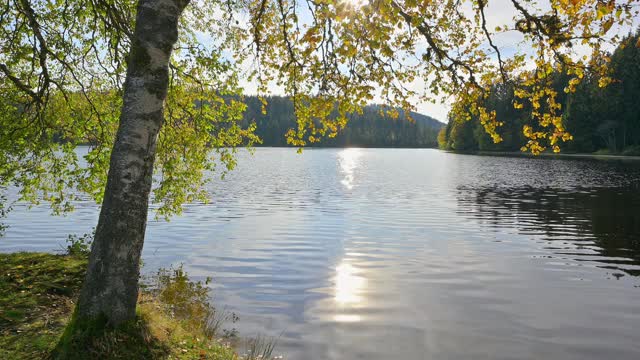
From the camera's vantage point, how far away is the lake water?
1229 cm

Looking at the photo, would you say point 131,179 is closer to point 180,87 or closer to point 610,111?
point 180,87

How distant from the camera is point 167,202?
17.0m

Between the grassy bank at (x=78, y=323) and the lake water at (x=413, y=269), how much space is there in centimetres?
137

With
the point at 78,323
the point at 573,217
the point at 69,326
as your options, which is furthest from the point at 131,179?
the point at 573,217

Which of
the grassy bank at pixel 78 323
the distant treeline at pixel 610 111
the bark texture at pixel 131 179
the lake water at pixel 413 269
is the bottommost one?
the lake water at pixel 413 269

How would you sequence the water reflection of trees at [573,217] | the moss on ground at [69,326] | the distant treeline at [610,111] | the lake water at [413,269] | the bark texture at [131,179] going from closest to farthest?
the moss on ground at [69,326] < the bark texture at [131,179] < the lake water at [413,269] < the water reflection of trees at [573,217] < the distant treeline at [610,111]

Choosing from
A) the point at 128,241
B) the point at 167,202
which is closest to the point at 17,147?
the point at 167,202

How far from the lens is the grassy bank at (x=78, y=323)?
23.6ft

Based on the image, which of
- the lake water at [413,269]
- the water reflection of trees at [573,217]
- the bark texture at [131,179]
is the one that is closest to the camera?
the bark texture at [131,179]

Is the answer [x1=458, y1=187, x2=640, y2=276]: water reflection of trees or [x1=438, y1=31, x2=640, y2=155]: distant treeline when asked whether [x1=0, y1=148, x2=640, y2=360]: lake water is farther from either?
[x1=438, y1=31, x2=640, y2=155]: distant treeline

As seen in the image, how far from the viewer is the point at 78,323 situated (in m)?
7.27

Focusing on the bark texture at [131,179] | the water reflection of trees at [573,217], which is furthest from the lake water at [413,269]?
the bark texture at [131,179]

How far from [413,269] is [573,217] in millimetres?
17940

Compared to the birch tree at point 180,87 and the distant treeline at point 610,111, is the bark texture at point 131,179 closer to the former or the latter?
the birch tree at point 180,87
